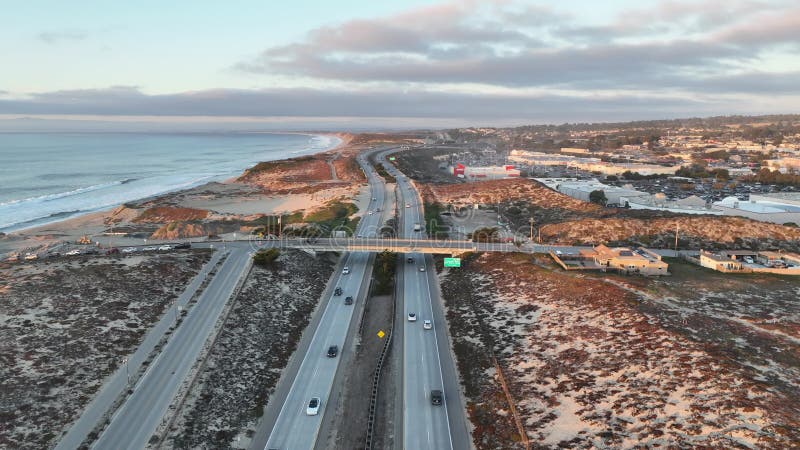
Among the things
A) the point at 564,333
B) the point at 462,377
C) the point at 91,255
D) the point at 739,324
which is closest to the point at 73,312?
the point at 91,255

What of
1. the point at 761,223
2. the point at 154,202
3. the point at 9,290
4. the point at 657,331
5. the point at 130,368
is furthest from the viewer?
the point at 154,202

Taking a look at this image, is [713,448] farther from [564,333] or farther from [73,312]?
[73,312]

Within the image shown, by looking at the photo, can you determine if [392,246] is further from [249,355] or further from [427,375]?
[427,375]

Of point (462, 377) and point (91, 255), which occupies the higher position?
point (91, 255)

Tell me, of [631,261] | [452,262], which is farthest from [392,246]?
[631,261]

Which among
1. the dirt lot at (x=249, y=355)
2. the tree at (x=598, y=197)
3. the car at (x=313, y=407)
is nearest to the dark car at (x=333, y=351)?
the dirt lot at (x=249, y=355)

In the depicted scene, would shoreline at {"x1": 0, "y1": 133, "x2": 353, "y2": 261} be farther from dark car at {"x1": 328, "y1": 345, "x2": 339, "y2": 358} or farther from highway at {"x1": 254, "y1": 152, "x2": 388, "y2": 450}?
dark car at {"x1": 328, "y1": 345, "x2": 339, "y2": 358}
